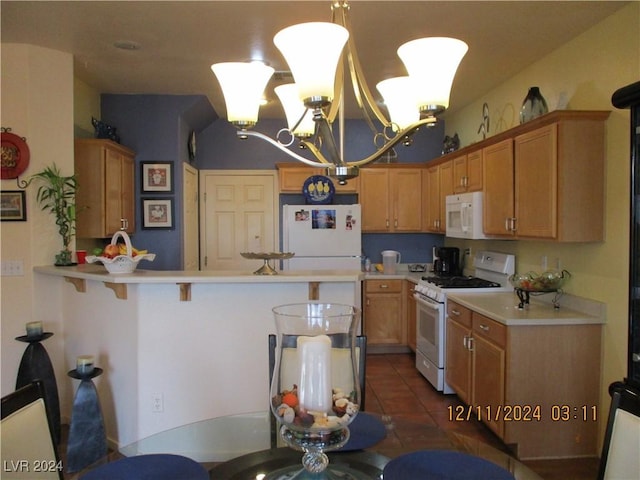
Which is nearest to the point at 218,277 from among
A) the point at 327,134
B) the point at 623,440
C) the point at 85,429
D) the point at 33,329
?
the point at 85,429

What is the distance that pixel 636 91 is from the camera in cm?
217

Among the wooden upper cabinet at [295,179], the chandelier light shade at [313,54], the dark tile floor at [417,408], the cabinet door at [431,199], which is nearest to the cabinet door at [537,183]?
the dark tile floor at [417,408]

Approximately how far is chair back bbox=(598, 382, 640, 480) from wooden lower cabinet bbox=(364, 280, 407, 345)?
377cm

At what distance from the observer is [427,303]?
14.1 ft

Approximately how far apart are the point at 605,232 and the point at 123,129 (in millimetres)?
4136

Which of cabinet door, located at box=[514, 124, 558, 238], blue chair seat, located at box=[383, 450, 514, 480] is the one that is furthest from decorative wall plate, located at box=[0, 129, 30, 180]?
cabinet door, located at box=[514, 124, 558, 238]

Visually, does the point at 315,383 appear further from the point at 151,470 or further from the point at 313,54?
the point at 313,54

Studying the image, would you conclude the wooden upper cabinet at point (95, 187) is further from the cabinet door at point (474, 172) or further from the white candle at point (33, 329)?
the cabinet door at point (474, 172)

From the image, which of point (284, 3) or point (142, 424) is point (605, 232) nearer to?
point (284, 3)

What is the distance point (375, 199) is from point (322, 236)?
2.65 feet

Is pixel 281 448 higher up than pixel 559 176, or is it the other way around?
pixel 559 176

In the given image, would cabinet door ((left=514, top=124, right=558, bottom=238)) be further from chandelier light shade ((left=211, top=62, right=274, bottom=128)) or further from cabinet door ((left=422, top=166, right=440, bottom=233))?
chandelier light shade ((left=211, top=62, right=274, bottom=128))

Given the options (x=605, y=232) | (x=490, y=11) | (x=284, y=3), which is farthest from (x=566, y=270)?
(x=284, y=3)

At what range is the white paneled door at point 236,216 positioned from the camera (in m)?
5.74
